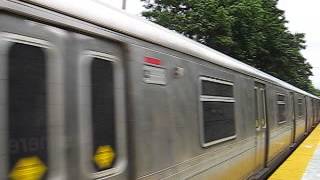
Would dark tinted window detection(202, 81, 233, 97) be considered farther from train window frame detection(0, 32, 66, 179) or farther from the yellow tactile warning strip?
train window frame detection(0, 32, 66, 179)

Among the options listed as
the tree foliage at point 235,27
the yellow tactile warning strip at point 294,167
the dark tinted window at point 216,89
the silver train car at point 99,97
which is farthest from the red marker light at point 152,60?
the tree foliage at point 235,27

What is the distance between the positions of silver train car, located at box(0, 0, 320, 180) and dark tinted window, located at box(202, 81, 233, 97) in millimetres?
36

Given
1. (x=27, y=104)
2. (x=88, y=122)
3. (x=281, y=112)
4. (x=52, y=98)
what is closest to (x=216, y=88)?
(x=88, y=122)

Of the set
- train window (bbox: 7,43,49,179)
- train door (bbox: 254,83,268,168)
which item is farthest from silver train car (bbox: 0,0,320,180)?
train door (bbox: 254,83,268,168)

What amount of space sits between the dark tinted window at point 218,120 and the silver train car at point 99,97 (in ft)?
0.12

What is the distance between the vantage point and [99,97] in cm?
332

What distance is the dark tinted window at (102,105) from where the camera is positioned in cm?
324

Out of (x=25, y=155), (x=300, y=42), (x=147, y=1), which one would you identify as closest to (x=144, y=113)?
(x=25, y=155)

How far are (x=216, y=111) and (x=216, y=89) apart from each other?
27cm

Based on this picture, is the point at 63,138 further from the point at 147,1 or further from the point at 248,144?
the point at 147,1

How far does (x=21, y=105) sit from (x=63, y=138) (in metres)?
0.39

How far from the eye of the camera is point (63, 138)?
9.46 ft

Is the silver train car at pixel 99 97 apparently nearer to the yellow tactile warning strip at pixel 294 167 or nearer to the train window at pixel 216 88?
the train window at pixel 216 88

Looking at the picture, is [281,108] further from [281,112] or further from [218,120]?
[218,120]
